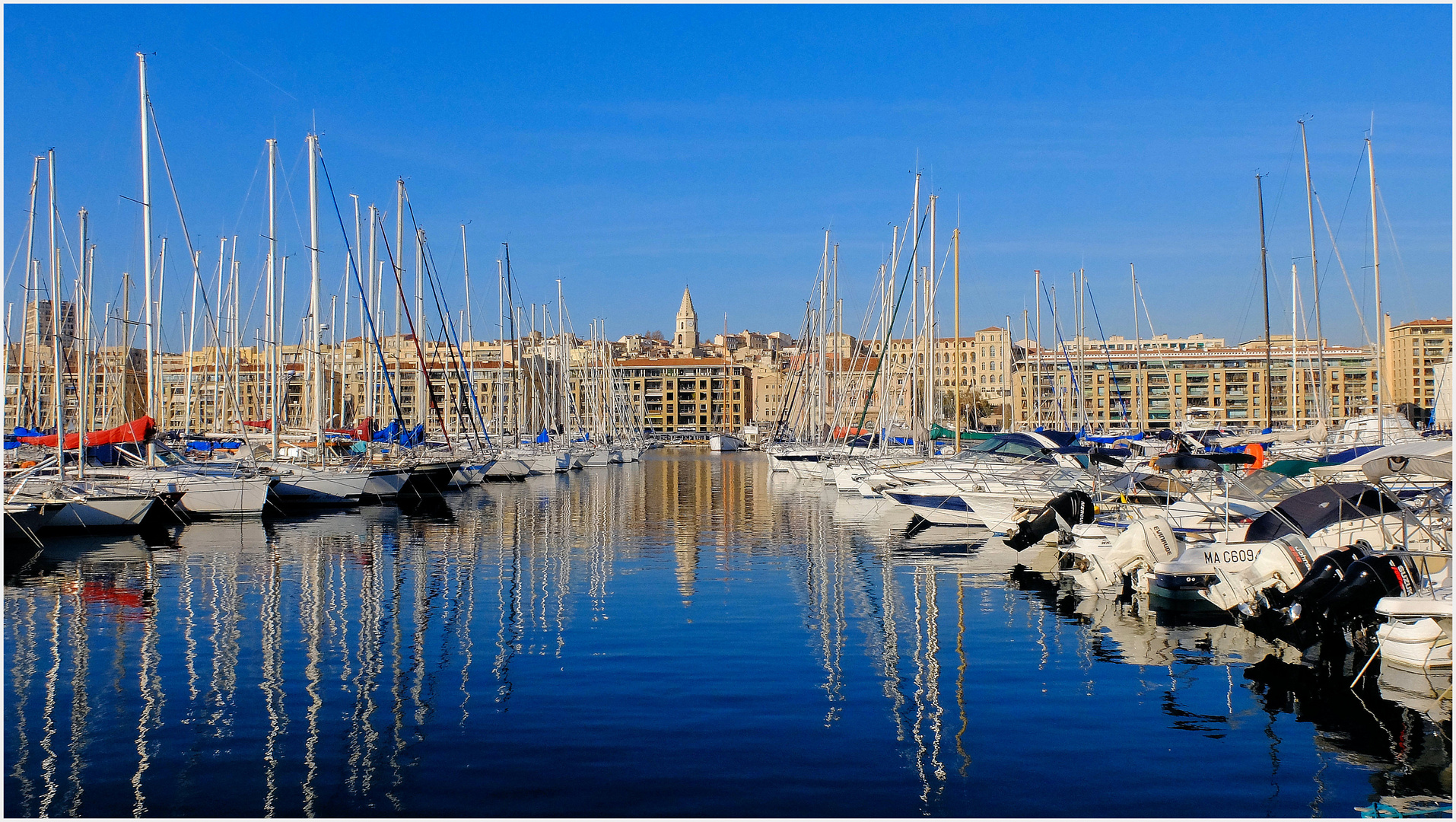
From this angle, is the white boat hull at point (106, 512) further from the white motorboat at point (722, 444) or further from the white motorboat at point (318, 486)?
the white motorboat at point (722, 444)

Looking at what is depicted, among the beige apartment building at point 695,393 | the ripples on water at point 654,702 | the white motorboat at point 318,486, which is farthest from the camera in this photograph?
the beige apartment building at point 695,393

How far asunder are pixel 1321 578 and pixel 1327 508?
9.88 feet

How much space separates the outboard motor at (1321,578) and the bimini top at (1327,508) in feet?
5.54

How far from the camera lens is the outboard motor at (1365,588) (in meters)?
13.4

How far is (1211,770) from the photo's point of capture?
9.52 meters

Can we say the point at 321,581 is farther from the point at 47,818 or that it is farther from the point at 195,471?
the point at 195,471

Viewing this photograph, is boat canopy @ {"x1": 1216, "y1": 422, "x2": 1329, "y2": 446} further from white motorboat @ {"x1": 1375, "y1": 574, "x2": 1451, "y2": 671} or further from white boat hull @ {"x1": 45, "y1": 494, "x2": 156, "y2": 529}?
white boat hull @ {"x1": 45, "y1": 494, "x2": 156, "y2": 529}

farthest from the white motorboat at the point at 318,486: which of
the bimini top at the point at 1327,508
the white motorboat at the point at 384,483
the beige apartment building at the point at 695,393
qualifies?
the beige apartment building at the point at 695,393

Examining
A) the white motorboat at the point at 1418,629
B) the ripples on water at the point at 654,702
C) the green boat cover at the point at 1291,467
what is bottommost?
the ripples on water at the point at 654,702

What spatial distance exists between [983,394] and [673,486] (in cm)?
11386

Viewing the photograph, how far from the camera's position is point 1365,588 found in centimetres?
1341

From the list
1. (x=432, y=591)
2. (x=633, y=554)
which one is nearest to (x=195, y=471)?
(x=633, y=554)

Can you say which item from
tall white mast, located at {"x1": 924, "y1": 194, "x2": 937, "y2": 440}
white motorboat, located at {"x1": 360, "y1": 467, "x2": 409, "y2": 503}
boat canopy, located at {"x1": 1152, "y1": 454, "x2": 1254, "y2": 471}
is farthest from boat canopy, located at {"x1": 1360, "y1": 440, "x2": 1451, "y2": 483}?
white motorboat, located at {"x1": 360, "y1": 467, "x2": 409, "y2": 503}

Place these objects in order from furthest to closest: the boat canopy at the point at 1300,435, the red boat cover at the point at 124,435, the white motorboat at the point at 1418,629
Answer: the boat canopy at the point at 1300,435 < the red boat cover at the point at 124,435 < the white motorboat at the point at 1418,629
